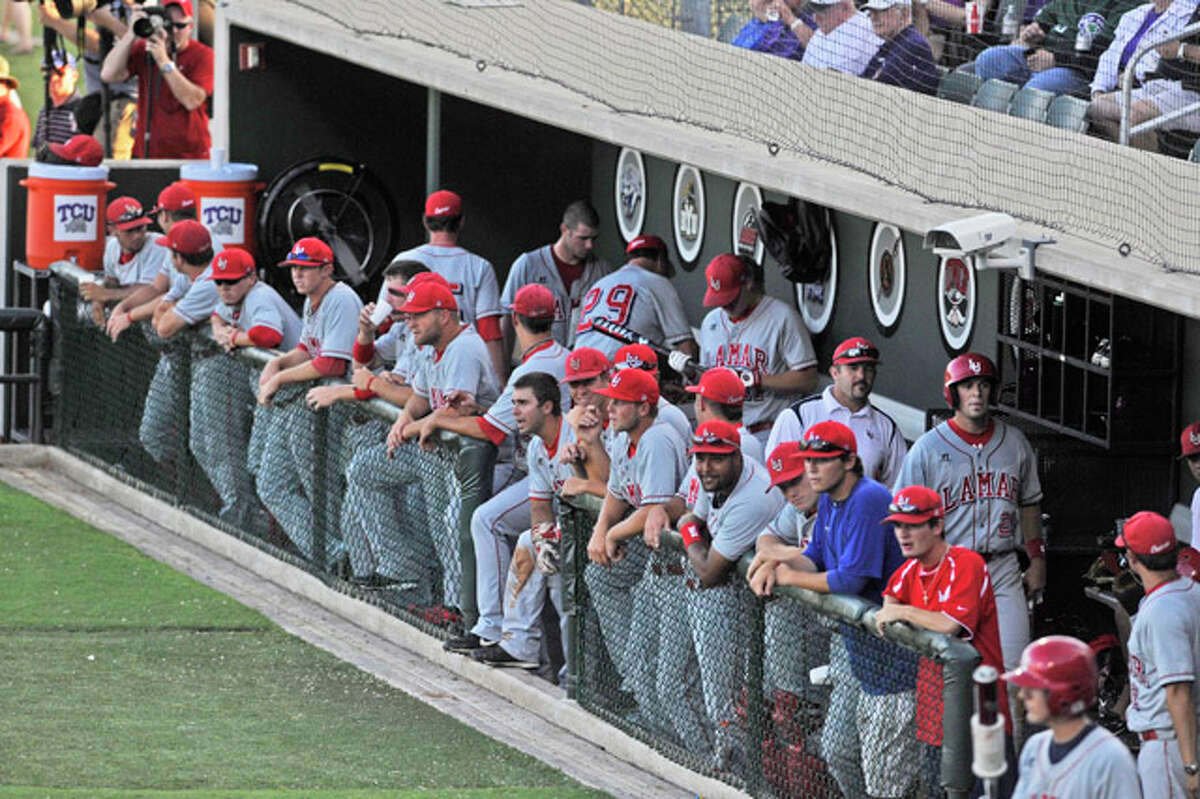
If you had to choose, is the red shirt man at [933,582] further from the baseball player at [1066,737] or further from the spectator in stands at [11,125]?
the spectator in stands at [11,125]

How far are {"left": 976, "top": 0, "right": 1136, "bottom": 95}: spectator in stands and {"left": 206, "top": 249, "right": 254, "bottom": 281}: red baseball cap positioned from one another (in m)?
3.62

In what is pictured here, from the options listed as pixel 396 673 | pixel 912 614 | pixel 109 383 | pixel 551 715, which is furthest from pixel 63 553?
pixel 912 614

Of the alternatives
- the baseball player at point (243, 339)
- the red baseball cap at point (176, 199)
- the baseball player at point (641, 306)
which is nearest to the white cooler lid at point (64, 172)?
the red baseball cap at point (176, 199)

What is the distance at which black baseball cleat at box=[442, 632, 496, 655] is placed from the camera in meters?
9.12

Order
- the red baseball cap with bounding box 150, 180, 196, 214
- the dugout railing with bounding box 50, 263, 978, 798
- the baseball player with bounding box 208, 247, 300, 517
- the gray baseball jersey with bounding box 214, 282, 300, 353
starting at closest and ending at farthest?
1. the dugout railing with bounding box 50, 263, 978, 798
2. the baseball player with bounding box 208, 247, 300, 517
3. the gray baseball jersey with bounding box 214, 282, 300, 353
4. the red baseball cap with bounding box 150, 180, 196, 214

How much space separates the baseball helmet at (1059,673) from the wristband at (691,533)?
8.78 feet

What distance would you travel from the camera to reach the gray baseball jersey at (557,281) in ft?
37.9

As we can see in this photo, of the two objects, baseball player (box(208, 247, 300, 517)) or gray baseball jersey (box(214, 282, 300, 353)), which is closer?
baseball player (box(208, 247, 300, 517))

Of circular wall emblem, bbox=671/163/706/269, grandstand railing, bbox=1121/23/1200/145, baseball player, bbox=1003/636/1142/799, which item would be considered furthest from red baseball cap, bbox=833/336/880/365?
circular wall emblem, bbox=671/163/706/269

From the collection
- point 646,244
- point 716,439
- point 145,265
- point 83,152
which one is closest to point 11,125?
point 83,152

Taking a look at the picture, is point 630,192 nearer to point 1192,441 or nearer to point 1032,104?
point 1032,104

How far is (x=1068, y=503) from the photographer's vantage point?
361 inches

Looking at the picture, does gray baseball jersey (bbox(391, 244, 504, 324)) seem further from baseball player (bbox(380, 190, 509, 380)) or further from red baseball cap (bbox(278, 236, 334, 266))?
red baseball cap (bbox(278, 236, 334, 266))

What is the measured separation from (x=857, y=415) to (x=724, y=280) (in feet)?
4.43
